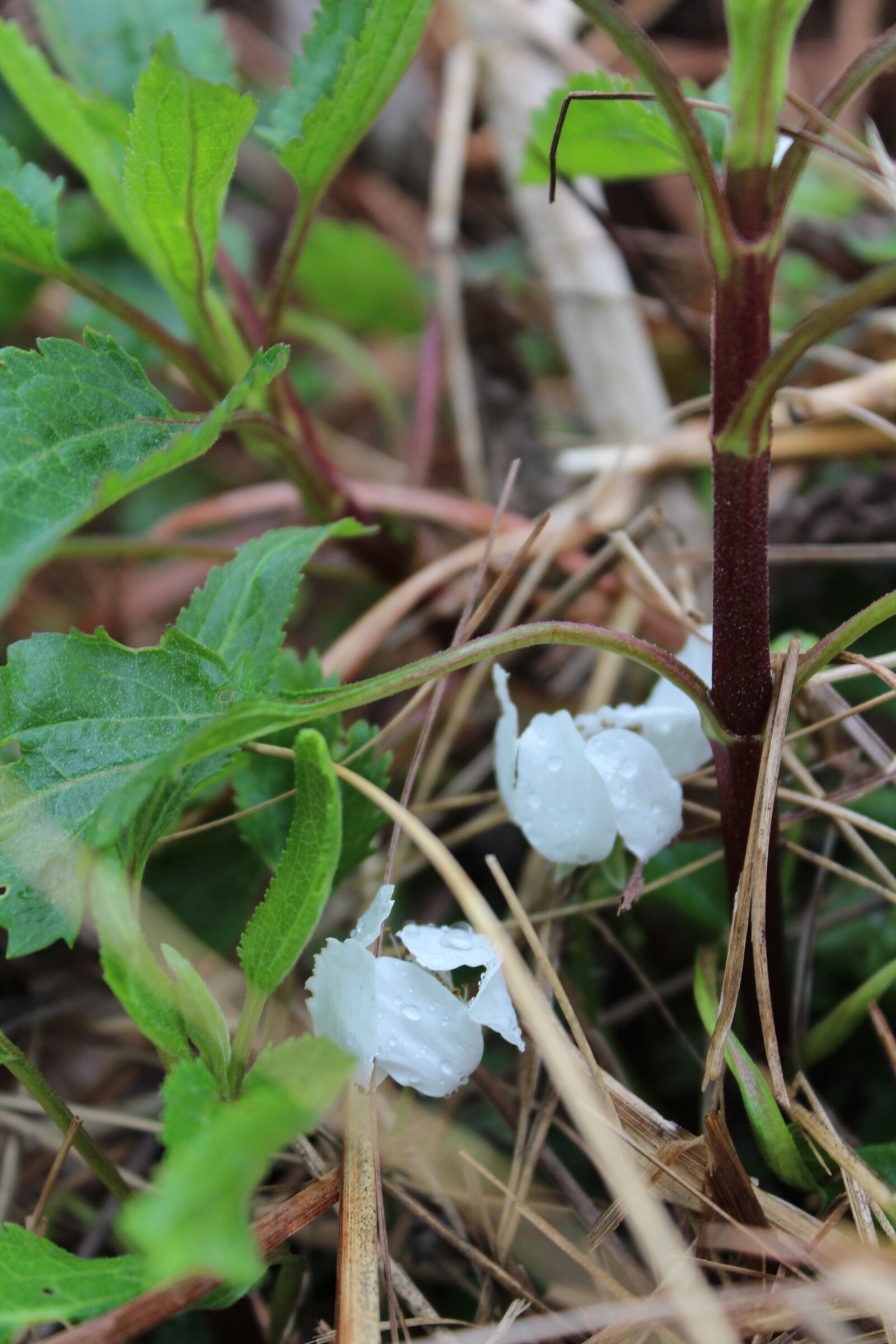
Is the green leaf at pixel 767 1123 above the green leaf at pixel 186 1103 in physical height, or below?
below

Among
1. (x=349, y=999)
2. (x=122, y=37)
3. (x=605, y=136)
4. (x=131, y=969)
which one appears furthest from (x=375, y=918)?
(x=122, y=37)

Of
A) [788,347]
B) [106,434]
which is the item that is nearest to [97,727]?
[106,434]

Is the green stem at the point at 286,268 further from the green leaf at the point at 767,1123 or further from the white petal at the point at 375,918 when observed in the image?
the green leaf at the point at 767,1123

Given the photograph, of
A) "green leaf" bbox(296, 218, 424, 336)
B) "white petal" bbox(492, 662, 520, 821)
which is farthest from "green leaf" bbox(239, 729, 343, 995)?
"green leaf" bbox(296, 218, 424, 336)

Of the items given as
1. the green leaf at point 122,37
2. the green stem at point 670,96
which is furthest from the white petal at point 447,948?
the green leaf at point 122,37

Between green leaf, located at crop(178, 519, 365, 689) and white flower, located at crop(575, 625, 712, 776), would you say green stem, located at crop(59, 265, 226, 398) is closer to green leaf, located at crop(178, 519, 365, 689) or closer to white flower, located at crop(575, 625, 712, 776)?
green leaf, located at crop(178, 519, 365, 689)

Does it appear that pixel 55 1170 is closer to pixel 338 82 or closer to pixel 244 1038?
pixel 244 1038
